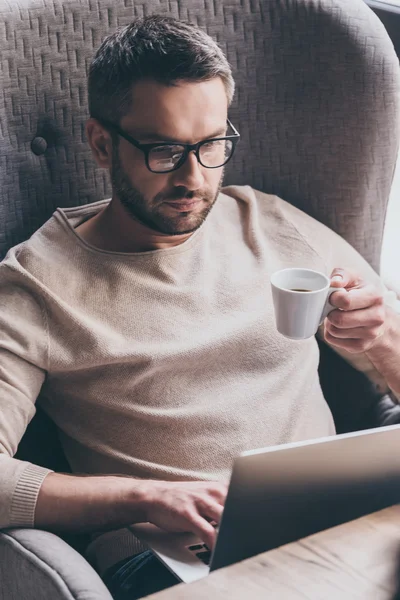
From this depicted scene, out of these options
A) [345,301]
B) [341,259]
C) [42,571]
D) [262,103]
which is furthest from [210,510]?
[262,103]

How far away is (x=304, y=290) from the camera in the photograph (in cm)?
118

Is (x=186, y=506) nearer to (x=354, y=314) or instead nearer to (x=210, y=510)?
(x=210, y=510)

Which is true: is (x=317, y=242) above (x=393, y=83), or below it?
below

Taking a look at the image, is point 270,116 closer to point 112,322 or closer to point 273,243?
point 273,243

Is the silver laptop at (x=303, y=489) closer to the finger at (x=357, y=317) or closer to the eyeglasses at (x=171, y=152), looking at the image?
the finger at (x=357, y=317)

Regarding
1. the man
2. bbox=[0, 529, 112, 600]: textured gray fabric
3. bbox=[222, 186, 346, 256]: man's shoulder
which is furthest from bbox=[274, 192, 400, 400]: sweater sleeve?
bbox=[0, 529, 112, 600]: textured gray fabric

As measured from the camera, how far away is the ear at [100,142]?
1.44m

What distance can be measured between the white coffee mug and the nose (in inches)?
11.0

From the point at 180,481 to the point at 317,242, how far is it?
545 mm

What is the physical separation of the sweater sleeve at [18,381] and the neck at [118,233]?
17 cm

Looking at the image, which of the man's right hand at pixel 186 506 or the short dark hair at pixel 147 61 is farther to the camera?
the short dark hair at pixel 147 61

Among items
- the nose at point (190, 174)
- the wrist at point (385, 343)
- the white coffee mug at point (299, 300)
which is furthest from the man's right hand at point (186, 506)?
the nose at point (190, 174)

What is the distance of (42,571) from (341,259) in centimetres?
84

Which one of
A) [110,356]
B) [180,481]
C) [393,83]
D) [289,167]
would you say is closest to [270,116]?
[289,167]
